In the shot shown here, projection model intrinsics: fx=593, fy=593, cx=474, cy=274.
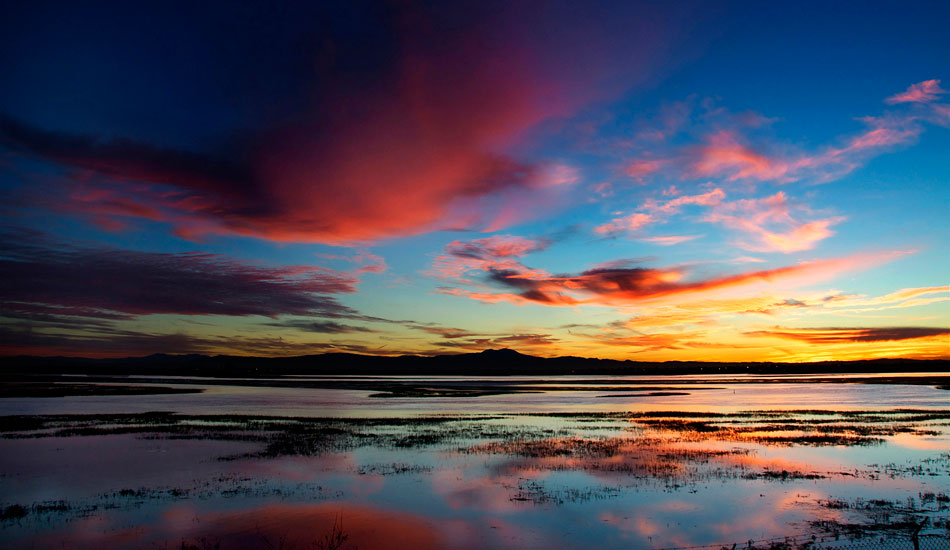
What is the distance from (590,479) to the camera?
2434 cm

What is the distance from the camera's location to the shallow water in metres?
17.2

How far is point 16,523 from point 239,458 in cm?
1196

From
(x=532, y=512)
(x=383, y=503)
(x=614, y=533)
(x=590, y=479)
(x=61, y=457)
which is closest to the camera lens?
(x=614, y=533)

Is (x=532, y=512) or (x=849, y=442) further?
(x=849, y=442)

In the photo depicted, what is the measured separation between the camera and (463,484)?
2370cm

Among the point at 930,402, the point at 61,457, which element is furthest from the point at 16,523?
the point at 930,402

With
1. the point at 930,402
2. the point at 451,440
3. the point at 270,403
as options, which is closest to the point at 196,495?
the point at 451,440

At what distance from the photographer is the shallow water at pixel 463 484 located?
1725cm

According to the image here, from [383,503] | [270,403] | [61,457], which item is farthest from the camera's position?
[270,403]

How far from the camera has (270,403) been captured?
68.2 metres

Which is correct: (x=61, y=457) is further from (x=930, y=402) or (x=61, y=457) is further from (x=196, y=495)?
(x=930, y=402)

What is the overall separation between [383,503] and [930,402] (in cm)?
7418

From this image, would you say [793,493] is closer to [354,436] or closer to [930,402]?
[354,436]

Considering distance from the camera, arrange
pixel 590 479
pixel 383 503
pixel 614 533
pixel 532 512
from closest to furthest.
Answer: pixel 614 533 < pixel 532 512 < pixel 383 503 < pixel 590 479
